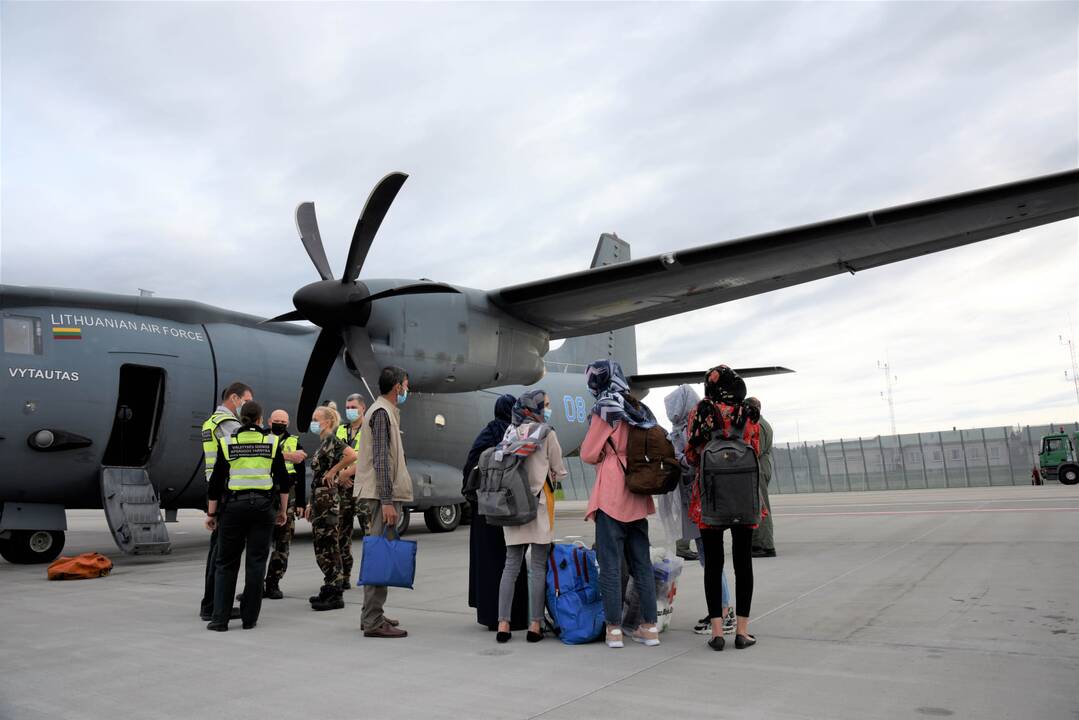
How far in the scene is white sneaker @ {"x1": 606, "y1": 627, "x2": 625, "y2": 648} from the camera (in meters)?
4.61

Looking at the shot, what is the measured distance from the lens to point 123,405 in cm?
1059

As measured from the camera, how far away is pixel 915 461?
32.0 meters

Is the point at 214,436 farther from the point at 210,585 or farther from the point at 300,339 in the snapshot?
the point at 300,339

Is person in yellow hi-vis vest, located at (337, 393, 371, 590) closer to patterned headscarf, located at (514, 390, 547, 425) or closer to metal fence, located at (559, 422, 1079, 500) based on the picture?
patterned headscarf, located at (514, 390, 547, 425)

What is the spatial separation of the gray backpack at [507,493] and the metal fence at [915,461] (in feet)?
92.7

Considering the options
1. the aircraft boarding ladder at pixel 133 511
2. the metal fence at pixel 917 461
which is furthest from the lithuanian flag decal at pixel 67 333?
the metal fence at pixel 917 461

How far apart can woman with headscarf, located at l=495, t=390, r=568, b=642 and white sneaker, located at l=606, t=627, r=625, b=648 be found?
49 centimetres

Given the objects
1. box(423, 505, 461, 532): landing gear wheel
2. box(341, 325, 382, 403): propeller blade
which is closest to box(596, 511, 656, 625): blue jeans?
box(341, 325, 382, 403): propeller blade

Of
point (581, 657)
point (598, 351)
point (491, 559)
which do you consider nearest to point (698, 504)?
point (581, 657)

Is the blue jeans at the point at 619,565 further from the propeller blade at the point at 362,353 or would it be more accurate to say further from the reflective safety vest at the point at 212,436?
the propeller blade at the point at 362,353

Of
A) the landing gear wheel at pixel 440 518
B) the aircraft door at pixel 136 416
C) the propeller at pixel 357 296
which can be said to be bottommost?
the landing gear wheel at pixel 440 518

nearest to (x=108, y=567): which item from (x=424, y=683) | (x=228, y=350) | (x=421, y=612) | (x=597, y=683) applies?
(x=228, y=350)

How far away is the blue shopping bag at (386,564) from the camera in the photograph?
16.5 ft

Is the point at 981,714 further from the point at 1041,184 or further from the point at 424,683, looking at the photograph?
the point at 1041,184
